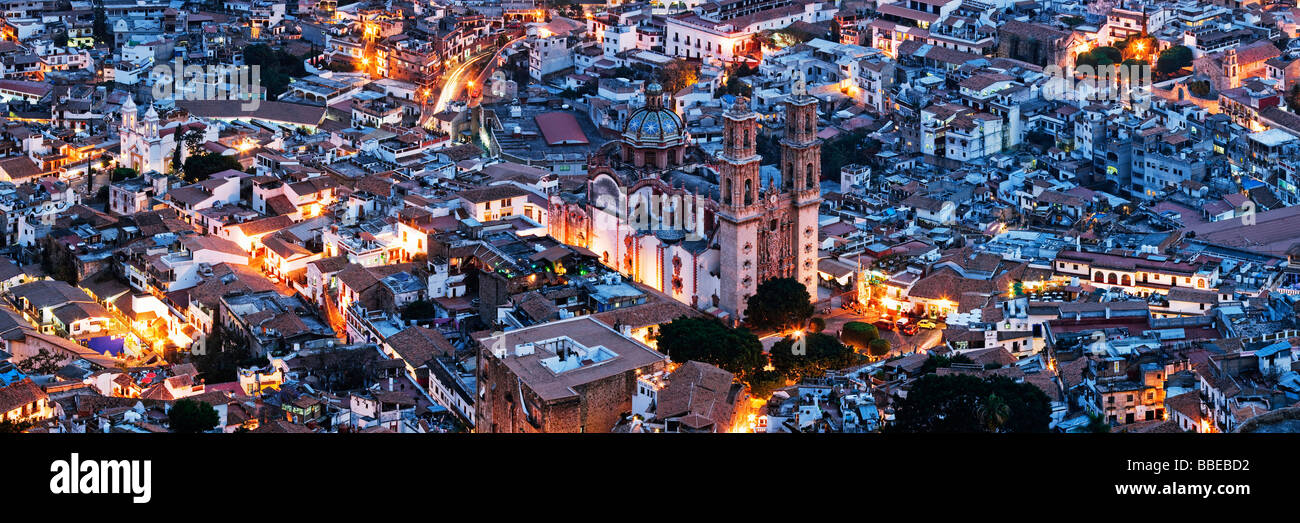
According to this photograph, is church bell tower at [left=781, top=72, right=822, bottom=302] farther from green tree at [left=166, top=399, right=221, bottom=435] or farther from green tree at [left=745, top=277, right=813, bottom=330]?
green tree at [left=166, top=399, right=221, bottom=435]

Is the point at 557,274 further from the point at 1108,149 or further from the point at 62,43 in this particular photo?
the point at 62,43

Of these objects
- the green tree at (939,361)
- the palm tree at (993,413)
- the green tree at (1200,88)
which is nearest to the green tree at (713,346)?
the green tree at (939,361)

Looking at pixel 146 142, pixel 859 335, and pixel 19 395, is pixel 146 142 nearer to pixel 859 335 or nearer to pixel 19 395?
pixel 19 395

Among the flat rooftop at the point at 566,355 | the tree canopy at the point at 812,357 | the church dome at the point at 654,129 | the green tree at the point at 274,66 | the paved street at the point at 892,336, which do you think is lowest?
the paved street at the point at 892,336

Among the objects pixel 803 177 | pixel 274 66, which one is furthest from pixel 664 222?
pixel 274 66

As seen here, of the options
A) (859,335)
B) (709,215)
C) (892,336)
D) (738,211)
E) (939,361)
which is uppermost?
(738,211)

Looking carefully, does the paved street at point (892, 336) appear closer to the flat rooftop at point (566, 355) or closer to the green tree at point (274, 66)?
the flat rooftop at point (566, 355)

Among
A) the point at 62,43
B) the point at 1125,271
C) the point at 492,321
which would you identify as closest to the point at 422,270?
the point at 492,321
